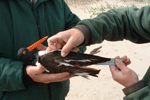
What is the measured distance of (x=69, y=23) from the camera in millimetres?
1611

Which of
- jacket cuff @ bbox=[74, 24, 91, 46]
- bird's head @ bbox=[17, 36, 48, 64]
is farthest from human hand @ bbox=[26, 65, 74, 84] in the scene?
jacket cuff @ bbox=[74, 24, 91, 46]

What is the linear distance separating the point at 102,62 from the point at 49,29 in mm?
691

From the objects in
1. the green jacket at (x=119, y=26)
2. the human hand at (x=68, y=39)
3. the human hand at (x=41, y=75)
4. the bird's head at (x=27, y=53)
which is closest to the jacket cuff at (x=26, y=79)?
the human hand at (x=41, y=75)

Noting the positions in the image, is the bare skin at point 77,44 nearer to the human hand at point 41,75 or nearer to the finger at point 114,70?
the finger at point 114,70

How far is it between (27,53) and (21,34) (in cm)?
22

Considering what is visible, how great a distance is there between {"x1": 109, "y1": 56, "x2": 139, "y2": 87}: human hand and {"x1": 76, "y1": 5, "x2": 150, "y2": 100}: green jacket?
10.3 inches

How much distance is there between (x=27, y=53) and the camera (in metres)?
1.35

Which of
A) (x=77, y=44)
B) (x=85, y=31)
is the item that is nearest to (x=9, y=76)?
(x=77, y=44)

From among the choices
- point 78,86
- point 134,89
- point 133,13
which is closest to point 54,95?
point 134,89

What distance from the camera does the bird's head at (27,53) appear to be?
1236 millimetres

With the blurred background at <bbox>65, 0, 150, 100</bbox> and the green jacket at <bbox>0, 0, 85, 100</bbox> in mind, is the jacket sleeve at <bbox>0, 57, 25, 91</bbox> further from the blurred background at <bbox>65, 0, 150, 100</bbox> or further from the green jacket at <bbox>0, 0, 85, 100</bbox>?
the blurred background at <bbox>65, 0, 150, 100</bbox>

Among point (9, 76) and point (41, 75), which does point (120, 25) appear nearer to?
point (41, 75)

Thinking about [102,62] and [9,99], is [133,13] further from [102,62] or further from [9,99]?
[9,99]

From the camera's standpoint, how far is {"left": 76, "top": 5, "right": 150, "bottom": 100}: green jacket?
108 centimetres
